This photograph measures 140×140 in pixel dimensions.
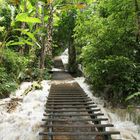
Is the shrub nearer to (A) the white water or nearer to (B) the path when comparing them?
(B) the path

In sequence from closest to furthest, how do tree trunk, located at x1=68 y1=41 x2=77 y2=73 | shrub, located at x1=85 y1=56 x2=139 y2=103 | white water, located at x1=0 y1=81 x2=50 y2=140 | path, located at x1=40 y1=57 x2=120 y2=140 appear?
path, located at x1=40 y1=57 x2=120 y2=140
white water, located at x1=0 y1=81 x2=50 y2=140
shrub, located at x1=85 y1=56 x2=139 y2=103
tree trunk, located at x1=68 y1=41 x2=77 y2=73

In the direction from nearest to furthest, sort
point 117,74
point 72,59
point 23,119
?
point 23,119 → point 117,74 → point 72,59

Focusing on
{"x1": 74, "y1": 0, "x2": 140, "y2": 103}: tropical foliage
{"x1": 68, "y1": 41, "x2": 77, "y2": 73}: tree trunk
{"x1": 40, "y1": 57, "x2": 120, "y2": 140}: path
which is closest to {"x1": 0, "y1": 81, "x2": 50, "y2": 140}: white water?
{"x1": 40, "y1": 57, "x2": 120, "y2": 140}: path

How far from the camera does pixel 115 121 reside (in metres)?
7.84

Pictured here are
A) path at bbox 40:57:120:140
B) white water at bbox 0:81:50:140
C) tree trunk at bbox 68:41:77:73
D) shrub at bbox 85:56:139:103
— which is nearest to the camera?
path at bbox 40:57:120:140

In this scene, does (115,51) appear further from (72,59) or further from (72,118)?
(72,59)

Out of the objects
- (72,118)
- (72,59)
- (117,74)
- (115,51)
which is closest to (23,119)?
(72,118)

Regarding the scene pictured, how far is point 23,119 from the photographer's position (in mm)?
7473

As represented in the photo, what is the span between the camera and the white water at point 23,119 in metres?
6.59

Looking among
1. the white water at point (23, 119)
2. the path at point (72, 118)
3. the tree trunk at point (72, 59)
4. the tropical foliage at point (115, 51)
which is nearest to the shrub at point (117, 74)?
the tropical foliage at point (115, 51)

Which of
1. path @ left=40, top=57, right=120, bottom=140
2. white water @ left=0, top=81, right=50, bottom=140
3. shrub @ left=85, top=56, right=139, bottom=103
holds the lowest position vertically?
white water @ left=0, top=81, right=50, bottom=140

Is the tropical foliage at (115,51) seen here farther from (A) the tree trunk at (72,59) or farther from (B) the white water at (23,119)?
(A) the tree trunk at (72,59)

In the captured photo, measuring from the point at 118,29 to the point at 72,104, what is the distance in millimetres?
3072

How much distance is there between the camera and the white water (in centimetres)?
659
